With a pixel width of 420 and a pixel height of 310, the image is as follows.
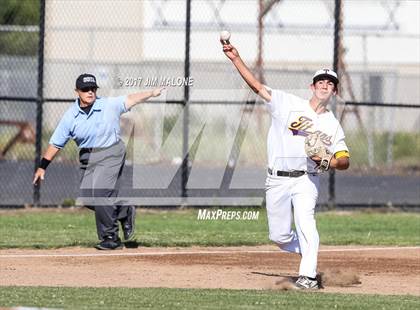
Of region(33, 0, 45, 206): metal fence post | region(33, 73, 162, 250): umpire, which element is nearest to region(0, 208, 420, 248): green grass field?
region(33, 73, 162, 250): umpire

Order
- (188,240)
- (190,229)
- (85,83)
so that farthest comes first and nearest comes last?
(190,229)
(188,240)
(85,83)

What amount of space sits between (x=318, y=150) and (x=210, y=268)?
2.71 meters

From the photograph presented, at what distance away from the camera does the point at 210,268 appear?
41.3 feet

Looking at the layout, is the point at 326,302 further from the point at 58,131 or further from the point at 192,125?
the point at 192,125

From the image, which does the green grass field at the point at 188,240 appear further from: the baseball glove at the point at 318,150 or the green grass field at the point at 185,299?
the baseball glove at the point at 318,150

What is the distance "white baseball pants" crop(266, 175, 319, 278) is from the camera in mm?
10672

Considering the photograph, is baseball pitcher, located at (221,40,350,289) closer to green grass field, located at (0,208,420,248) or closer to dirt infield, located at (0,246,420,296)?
dirt infield, located at (0,246,420,296)

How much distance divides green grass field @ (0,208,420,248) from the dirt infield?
543mm

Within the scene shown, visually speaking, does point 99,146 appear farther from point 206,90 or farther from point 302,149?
point 206,90

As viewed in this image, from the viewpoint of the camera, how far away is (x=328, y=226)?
58.2 ft

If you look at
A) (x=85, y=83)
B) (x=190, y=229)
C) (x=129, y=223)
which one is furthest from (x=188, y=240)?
(x=85, y=83)

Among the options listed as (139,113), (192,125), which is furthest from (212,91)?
(139,113)

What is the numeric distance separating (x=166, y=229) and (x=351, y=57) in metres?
19.5

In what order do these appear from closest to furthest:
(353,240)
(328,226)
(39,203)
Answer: (353,240), (328,226), (39,203)
